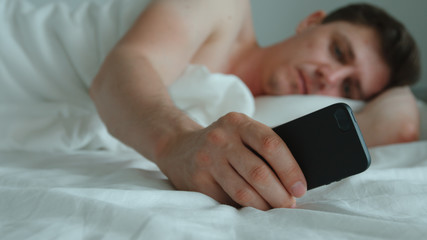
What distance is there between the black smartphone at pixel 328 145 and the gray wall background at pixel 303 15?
151 cm

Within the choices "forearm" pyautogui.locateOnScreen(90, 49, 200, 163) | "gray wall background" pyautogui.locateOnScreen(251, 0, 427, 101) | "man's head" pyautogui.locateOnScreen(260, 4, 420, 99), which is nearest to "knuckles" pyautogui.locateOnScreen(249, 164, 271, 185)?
"forearm" pyautogui.locateOnScreen(90, 49, 200, 163)

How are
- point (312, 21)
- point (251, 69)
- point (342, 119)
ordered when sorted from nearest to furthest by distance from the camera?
point (342, 119)
point (251, 69)
point (312, 21)

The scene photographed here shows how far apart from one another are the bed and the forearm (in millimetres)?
51

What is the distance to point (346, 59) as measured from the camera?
1148 millimetres

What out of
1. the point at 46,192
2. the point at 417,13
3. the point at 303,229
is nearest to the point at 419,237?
the point at 303,229

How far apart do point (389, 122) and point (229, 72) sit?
1.62ft

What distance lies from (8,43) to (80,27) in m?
0.18

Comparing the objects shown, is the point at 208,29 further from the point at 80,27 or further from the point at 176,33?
the point at 80,27

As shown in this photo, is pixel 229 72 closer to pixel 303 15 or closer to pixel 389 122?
pixel 389 122

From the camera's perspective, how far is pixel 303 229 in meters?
0.36

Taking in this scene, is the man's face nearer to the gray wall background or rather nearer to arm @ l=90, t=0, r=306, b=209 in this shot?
arm @ l=90, t=0, r=306, b=209

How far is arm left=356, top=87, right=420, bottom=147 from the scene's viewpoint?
3.19 feet

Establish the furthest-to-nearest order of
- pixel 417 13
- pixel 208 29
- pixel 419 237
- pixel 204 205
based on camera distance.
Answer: pixel 417 13
pixel 208 29
pixel 204 205
pixel 419 237

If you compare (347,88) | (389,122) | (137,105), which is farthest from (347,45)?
(137,105)
